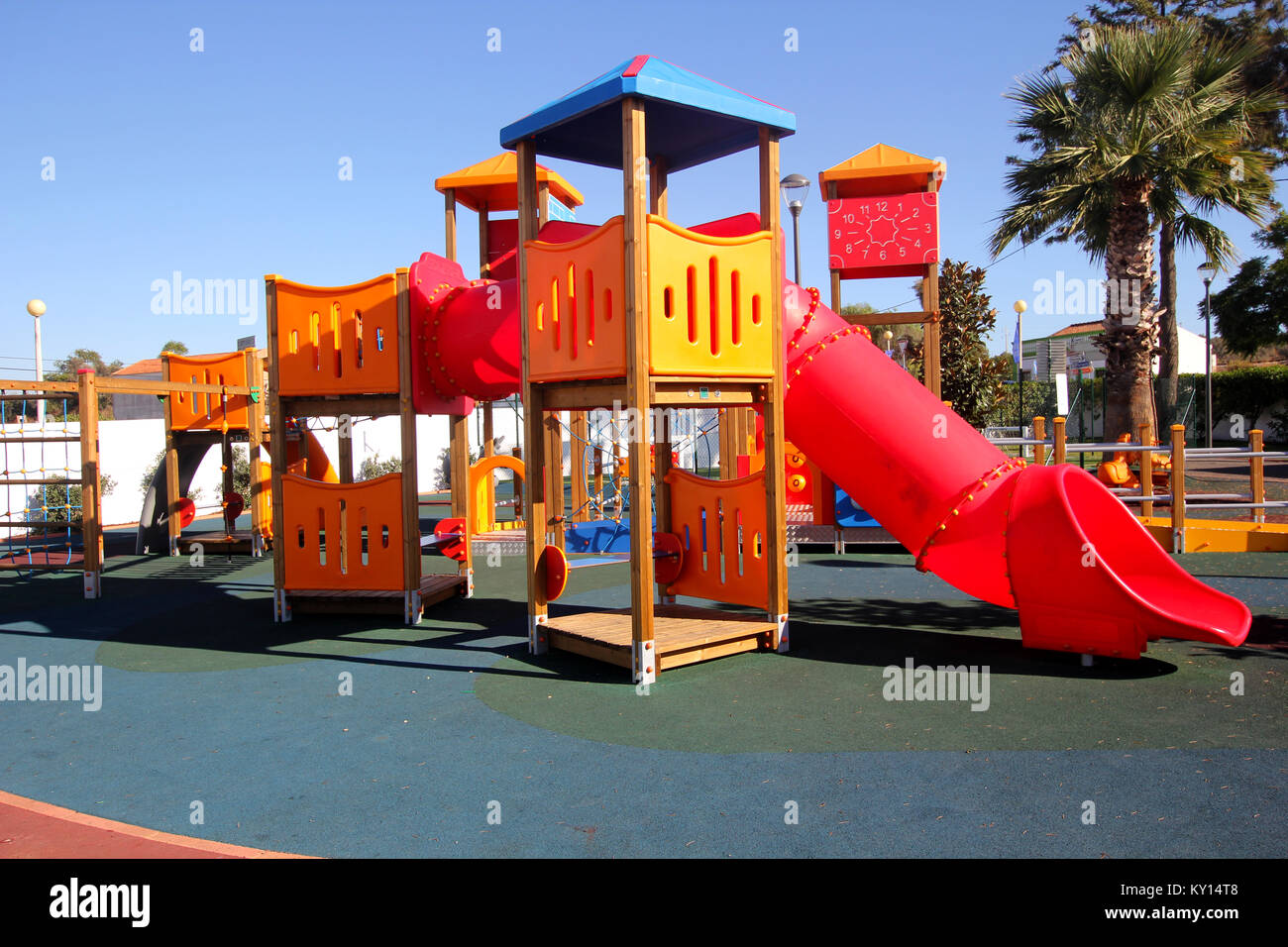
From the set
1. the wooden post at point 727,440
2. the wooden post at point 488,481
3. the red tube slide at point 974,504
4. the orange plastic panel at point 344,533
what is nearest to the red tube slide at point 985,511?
the red tube slide at point 974,504

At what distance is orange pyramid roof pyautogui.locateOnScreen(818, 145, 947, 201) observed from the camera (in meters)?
13.9

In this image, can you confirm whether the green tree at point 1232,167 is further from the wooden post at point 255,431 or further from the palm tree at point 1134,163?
the wooden post at point 255,431

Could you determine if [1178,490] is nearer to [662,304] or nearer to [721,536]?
[721,536]

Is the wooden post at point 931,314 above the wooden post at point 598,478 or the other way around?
above

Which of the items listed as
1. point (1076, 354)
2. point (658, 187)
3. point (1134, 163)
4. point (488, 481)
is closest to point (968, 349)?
point (1134, 163)

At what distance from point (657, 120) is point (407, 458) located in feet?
14.0

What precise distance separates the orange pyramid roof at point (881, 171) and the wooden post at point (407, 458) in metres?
7.49

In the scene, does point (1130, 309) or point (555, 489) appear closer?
point (555, 489)

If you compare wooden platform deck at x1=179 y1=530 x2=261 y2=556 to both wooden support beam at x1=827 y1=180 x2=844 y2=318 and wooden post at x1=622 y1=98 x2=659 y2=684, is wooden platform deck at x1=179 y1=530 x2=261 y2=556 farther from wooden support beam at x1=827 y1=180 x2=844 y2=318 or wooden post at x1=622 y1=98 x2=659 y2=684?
wooden post at x1=622 y1=98 x2=659 y2=684

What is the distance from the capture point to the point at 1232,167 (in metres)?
17.6

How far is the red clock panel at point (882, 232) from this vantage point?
1401 cm

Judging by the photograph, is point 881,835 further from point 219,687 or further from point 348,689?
point 219,687
